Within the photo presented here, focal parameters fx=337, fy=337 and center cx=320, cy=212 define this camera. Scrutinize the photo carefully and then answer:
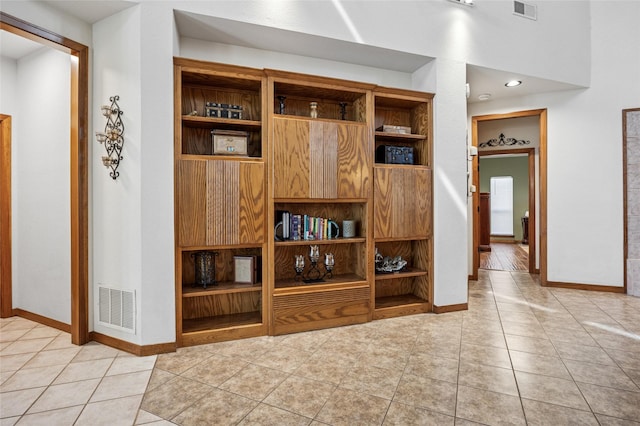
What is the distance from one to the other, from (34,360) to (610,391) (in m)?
3.83

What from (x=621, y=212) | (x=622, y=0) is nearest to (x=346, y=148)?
(x=621, y=212)

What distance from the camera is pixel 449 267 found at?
3.54 metres

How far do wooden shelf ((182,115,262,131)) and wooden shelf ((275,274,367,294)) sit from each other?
57.0 inches

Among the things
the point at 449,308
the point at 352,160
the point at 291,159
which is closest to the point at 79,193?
the point at 291,159

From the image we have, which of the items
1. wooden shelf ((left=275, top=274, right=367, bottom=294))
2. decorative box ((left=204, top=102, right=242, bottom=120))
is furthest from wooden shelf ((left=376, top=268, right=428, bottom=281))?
decorative box ((left=204, top=102, right=242, bottom=120))

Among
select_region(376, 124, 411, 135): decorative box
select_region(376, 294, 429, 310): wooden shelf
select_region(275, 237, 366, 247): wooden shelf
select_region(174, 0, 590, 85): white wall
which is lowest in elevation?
select_region(376, 294, 429, 310): wooden shelf

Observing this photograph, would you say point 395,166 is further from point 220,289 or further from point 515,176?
point 515,176

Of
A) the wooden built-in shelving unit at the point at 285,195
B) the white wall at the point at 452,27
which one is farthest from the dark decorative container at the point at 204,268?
the white wall at the point at 452,27

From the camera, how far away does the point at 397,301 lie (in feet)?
11.8

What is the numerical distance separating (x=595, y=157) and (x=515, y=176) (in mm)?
6441

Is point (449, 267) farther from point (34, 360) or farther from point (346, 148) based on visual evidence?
point (34, 360)

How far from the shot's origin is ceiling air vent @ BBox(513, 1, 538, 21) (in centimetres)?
378

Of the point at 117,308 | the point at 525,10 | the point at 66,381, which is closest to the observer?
the point at 66,381

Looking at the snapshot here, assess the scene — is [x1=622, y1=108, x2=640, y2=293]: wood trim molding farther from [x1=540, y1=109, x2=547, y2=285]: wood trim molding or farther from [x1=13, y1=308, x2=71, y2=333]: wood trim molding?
[x1=13, y1=308, x2=71, y2=333]: wood trim molding
